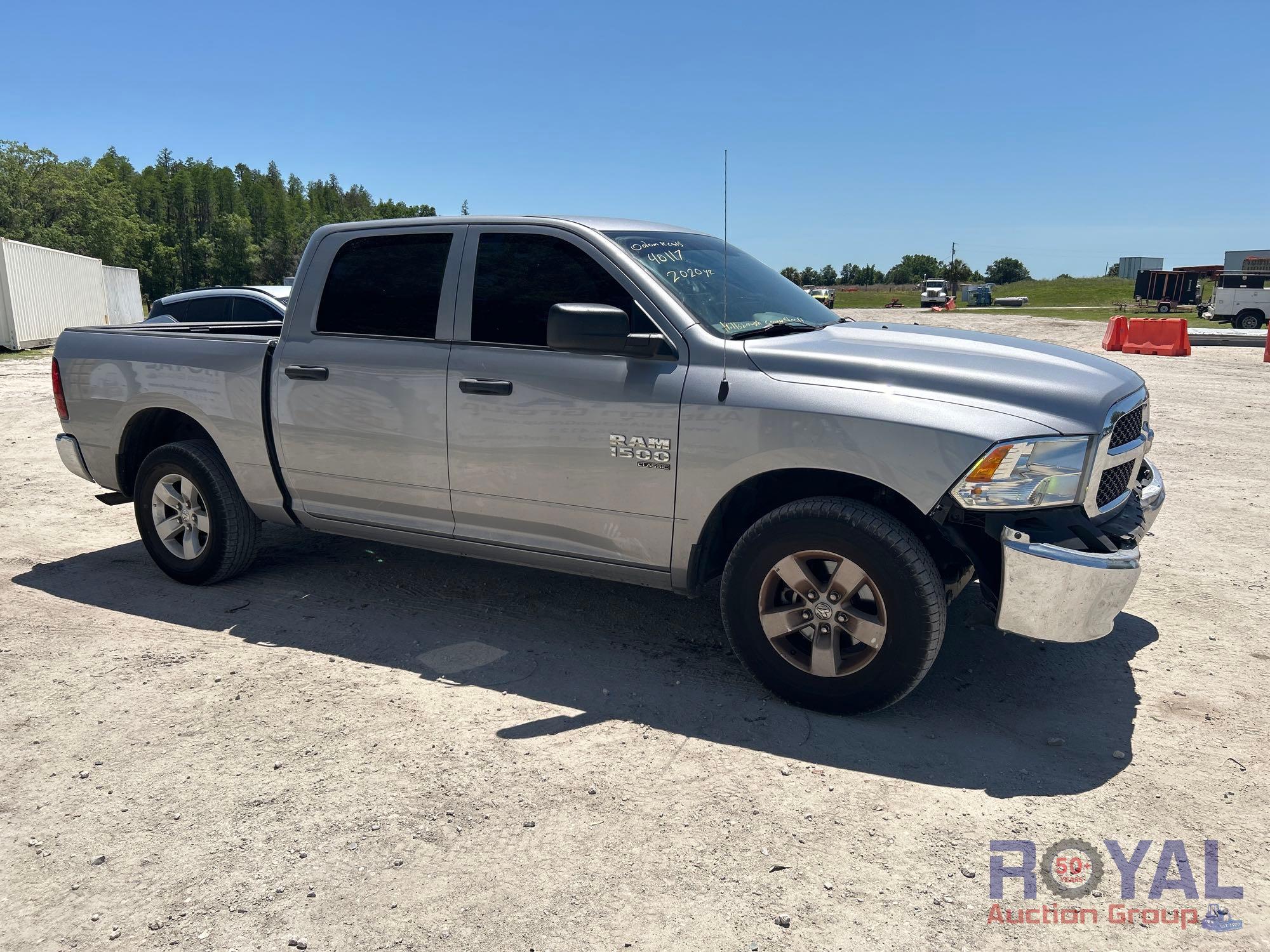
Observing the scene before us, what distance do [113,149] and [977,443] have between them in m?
191

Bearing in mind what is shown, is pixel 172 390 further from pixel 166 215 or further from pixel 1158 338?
pixel 166 215

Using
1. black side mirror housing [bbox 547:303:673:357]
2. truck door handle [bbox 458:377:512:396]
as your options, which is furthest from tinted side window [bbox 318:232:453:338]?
black side mirror housing [bbox 547:303:673:357]

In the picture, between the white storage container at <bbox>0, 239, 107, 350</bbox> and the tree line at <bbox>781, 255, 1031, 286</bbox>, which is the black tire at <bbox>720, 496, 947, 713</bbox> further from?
the tree line at <bbox>781, 255, 1031, 286</bbox>

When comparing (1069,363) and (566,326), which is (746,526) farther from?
(1069,363)

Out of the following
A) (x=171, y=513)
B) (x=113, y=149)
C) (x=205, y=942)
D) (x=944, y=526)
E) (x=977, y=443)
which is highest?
(x=113, y=149)

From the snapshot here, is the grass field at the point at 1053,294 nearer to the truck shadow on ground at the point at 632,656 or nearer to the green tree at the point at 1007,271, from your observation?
the green tree at the point at 1007,271

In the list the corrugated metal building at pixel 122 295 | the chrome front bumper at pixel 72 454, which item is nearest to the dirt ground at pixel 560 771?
the chrome front bumper at pixel 72 454

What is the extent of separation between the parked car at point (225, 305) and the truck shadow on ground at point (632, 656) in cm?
556

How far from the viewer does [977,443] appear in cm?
342

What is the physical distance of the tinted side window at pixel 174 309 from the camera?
12094mm

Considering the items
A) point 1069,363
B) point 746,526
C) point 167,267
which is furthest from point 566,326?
point 167,267

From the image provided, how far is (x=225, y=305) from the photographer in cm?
1159

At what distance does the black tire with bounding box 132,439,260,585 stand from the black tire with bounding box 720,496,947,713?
9.75ft

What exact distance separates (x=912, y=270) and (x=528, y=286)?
479 feet
